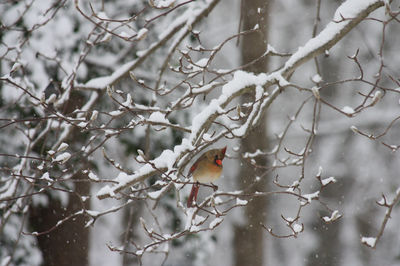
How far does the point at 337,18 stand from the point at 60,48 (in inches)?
143

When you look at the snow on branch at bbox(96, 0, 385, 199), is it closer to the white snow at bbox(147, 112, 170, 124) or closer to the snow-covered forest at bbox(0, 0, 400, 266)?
the snow-covered forest at bbox(0, 0, 400, 266)

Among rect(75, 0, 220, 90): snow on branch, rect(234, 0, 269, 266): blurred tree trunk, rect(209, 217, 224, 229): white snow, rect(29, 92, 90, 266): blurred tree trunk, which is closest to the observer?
rect(209, 217, 224, 229): white snow

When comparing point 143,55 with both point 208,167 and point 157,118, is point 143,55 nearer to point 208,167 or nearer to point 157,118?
point 208,167

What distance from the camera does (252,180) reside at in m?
7.21

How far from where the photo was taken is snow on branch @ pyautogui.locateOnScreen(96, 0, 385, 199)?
9.74 ft

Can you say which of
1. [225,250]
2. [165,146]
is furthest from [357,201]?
[165,146]

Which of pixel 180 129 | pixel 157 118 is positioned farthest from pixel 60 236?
pixel 157 118

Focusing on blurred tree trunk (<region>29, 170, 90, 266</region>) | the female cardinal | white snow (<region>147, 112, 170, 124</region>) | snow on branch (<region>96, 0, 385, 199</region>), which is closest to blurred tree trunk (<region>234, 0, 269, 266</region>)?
blurred tree trunk (<region>29, 170, 90, 266</region>)

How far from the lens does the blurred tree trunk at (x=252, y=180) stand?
22.9 feet

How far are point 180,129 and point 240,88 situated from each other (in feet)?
1.59

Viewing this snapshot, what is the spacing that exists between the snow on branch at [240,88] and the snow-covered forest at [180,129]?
0.4 inches

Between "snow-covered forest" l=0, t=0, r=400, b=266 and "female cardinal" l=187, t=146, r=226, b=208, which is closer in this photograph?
"snow-covered forest" l=0, t=0, r=400, b=266

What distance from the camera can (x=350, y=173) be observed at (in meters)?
13.4

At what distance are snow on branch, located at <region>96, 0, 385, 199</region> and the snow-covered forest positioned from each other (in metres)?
0.01
